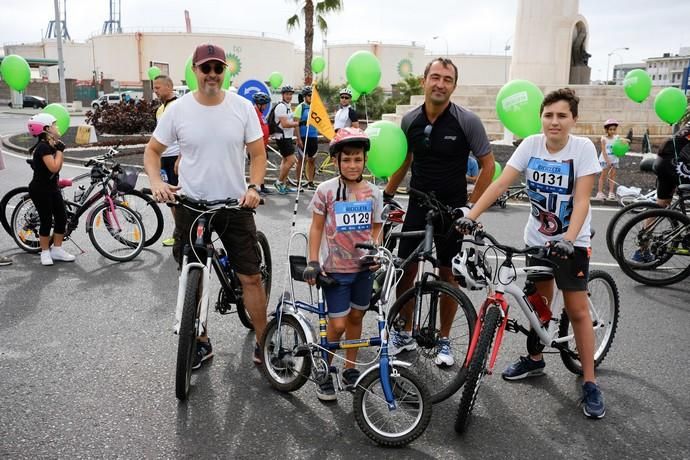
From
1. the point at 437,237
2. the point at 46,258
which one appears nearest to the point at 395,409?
the point at 437,237

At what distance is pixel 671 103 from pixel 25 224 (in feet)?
34.7

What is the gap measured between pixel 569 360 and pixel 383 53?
79508 millimetres

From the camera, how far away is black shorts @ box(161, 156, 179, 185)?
299 inches

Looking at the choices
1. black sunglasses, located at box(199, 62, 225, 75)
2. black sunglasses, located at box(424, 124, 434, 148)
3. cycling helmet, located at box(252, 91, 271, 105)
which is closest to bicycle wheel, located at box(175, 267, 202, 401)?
black sunglasses, located at box(199, 62, 225, 75)

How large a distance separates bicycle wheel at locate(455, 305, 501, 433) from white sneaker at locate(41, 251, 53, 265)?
16.7ft

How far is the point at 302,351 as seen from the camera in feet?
11.6

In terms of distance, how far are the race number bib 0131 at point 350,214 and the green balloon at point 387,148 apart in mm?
853

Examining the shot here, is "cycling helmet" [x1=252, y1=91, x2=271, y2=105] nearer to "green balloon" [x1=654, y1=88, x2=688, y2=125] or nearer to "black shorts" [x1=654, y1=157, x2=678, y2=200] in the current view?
"black shorts" [x1=654, y1=157, x2=678, y2=200]

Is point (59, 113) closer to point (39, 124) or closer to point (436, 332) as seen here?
point (39, 124)

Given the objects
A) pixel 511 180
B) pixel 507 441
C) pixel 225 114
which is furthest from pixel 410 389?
pixel 225 114

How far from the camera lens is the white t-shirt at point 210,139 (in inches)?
147

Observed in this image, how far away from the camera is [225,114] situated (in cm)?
378

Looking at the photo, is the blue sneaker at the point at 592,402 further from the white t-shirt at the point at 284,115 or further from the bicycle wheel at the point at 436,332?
the white t-shirt at the point at 284,115

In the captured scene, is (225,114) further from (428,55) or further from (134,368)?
(428,55)
